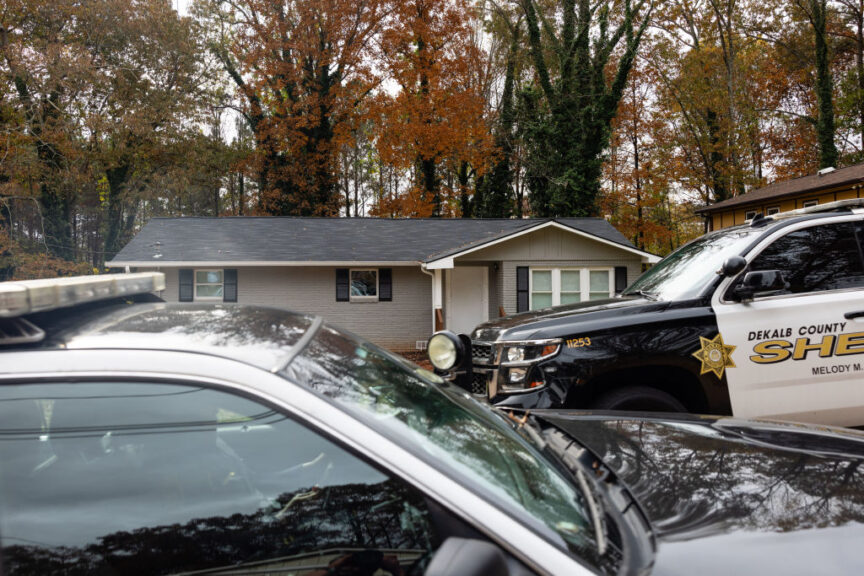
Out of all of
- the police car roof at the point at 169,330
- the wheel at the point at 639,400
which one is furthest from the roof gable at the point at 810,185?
the police car roof at the point at 169,330

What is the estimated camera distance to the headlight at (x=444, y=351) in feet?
10.4

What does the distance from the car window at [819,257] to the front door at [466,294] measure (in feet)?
51.7

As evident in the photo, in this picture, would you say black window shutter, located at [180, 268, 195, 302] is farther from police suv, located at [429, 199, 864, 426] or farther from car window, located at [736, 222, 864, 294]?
car window, located at [736, 222, 864, 294]

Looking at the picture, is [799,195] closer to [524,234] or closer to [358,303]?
[524,234]

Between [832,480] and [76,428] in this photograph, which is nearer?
[76,428]

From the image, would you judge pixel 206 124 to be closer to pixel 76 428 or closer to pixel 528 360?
pixel 528 360

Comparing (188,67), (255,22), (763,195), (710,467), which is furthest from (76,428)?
(255,22)

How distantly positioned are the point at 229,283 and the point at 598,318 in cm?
1735

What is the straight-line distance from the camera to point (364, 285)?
68.2 ft

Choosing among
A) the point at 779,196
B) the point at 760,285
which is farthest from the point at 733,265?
the point at 779,196

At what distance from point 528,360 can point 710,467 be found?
2.50 m

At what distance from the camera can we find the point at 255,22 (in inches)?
1202

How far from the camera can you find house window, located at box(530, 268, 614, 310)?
18672mm

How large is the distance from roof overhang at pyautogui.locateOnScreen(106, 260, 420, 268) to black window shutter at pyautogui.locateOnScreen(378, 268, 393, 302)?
399mm
